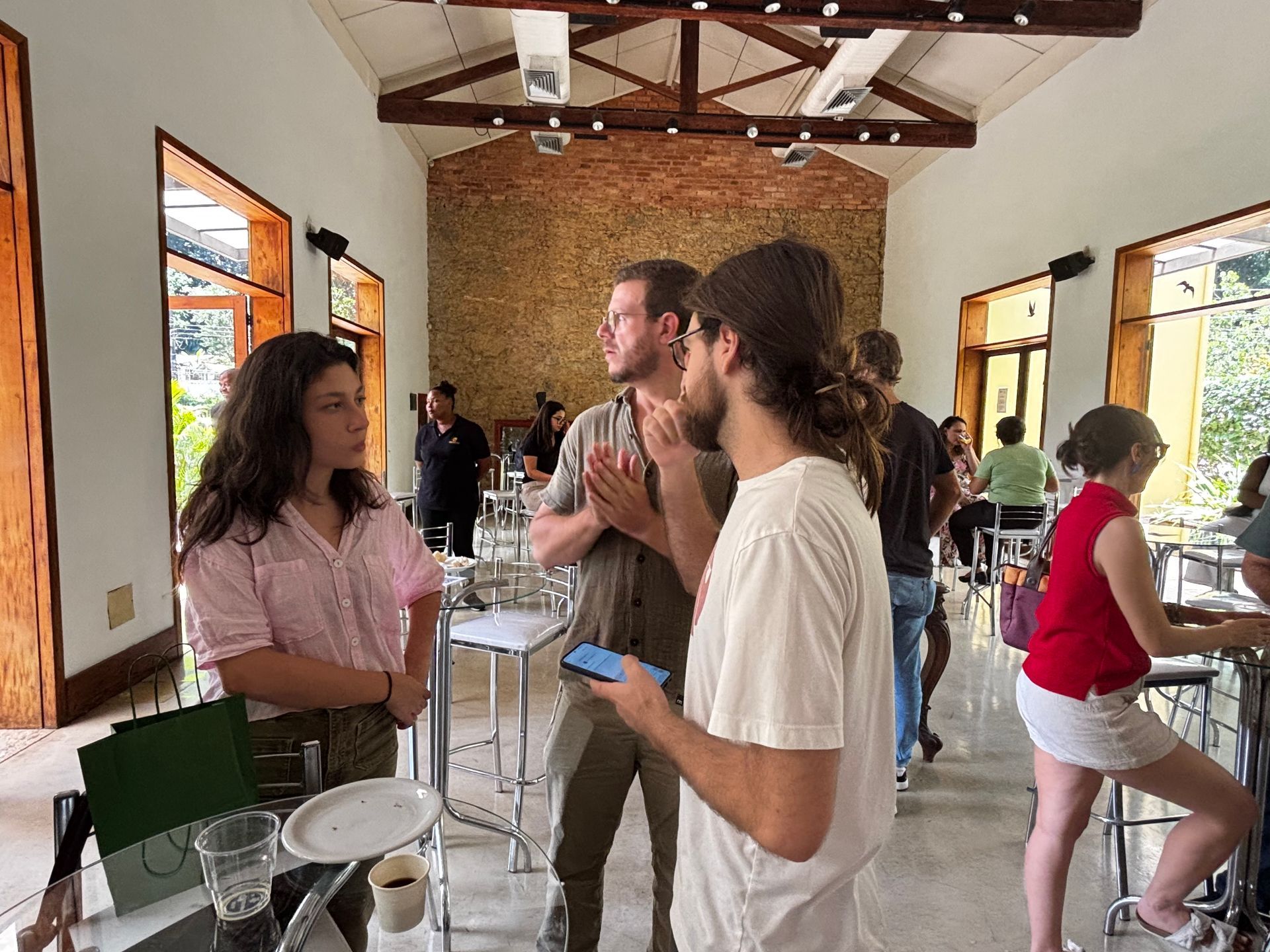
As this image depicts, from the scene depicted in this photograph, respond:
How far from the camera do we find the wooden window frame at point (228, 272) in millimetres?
3836

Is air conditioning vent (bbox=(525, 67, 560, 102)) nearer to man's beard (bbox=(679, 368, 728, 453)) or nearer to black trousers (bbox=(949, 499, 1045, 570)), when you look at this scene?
black trousers (bbox=(949, 499, 1045, 570))

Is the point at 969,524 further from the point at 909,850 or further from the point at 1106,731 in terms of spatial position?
the point at 1106,731

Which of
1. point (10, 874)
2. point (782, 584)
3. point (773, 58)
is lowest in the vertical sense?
point (10, 874)

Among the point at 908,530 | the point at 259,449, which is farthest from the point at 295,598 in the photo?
the point at 908,530

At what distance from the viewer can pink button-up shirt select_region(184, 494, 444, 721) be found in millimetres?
1297

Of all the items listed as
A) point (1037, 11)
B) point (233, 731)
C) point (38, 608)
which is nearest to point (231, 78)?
point (38, 608)

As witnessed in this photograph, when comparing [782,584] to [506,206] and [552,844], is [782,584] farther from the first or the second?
[506,206]

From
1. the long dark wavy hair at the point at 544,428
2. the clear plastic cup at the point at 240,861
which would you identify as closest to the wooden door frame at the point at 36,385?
the clear plastic cup at the point at 240,861

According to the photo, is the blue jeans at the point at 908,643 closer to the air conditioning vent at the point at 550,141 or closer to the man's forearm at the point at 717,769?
the man's forearm at the point at 717,769

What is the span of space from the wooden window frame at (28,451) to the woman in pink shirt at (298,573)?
2.18 m

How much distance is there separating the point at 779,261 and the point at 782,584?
1.36 feet

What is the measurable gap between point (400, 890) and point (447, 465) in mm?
4532

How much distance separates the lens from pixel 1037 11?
525 centimetres

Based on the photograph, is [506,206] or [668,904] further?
[506,206]
